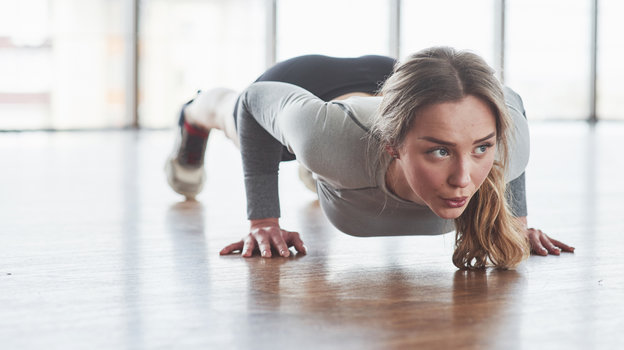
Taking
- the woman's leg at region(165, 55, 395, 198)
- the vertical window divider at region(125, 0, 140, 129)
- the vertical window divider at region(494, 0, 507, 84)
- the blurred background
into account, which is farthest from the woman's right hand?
the vertical window divider at region(494, 0, 507, 84)

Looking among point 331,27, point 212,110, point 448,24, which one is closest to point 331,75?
point 212,110

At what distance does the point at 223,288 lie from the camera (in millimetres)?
1289

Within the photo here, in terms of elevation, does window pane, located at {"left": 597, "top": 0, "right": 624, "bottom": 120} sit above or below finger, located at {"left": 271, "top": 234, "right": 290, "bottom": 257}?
above

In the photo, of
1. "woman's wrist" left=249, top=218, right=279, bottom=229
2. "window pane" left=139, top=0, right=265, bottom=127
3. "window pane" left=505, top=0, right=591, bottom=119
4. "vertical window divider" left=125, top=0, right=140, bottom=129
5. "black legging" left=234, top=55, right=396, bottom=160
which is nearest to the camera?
"woman's wrist" left=249, top=218, right=279, bottom=229

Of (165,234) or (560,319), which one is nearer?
(560,319)

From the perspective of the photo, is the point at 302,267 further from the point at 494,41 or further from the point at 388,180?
the point at 494,41

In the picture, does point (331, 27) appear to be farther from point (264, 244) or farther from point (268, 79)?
point (264, 244)

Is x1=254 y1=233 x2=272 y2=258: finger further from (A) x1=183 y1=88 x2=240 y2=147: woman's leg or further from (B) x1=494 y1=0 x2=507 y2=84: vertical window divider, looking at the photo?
(B) x1=494 y1=0 x2=507 y2=84: vertical window divider

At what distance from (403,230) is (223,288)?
40 cm

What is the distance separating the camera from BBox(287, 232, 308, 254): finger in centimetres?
160

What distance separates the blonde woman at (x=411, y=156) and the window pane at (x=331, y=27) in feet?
16.9

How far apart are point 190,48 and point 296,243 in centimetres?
527

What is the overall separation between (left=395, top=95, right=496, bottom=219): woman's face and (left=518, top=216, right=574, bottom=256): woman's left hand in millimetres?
364

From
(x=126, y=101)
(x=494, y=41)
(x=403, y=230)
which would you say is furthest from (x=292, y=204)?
(x=494, y=41)
